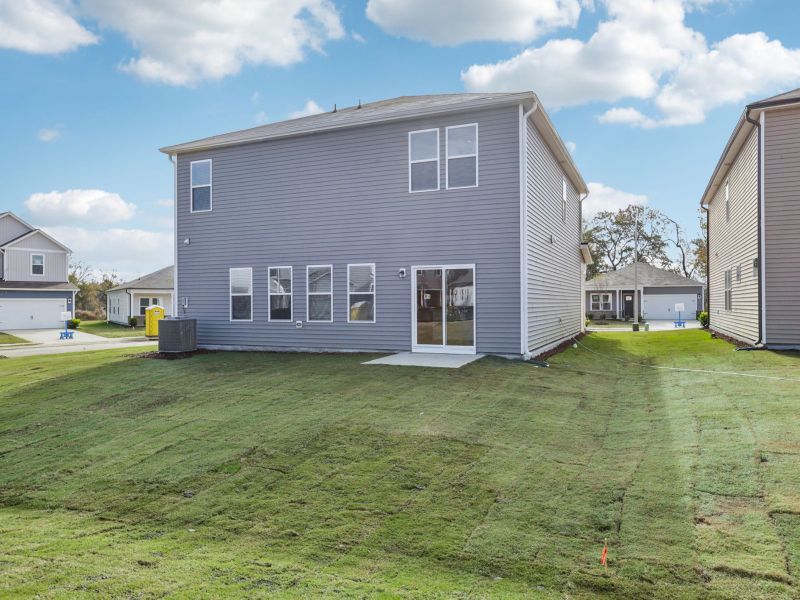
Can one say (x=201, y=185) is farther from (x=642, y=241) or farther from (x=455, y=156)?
(x=642, y=241)

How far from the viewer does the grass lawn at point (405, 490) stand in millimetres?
3084

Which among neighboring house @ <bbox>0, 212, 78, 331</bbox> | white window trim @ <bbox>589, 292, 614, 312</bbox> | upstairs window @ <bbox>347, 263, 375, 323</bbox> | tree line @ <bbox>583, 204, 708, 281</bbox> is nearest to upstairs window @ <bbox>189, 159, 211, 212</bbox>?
upstairs window @ <bbox>347, 263, 375, 323</bbox>

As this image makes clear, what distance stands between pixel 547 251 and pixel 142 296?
3174 cm

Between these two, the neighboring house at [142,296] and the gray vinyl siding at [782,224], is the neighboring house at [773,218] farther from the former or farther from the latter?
the neighboring house at [142,296]

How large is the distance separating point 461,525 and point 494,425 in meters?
2.47

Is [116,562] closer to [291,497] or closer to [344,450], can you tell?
[291,497]

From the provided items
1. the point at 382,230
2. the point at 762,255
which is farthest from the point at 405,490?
the point at 762,255

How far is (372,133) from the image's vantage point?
12.1 m

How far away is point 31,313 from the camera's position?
105 ft

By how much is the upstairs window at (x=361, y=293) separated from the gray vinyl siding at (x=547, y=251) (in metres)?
3.65

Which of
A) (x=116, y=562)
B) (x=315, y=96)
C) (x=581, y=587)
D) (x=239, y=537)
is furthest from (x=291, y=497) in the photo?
(x=315, y=96)

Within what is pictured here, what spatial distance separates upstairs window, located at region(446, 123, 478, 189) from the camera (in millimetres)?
11086

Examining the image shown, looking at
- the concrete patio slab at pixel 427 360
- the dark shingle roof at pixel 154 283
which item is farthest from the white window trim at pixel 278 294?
the dark shingle roof at pixel 154 283

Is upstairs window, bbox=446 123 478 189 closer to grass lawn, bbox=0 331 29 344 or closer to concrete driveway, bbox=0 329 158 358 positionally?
concrete driveway, bbox=0 329 158 358
